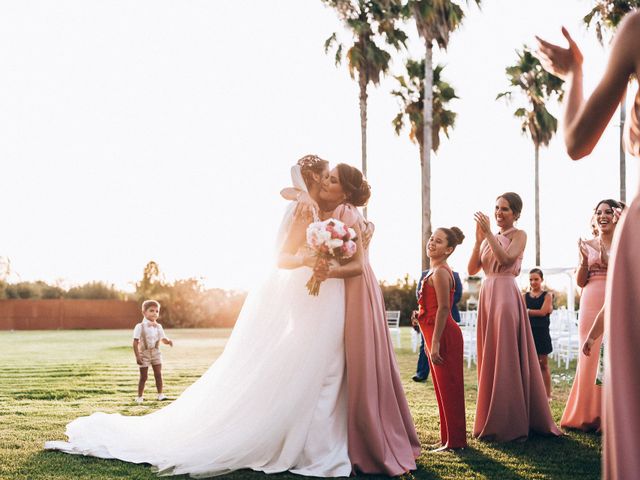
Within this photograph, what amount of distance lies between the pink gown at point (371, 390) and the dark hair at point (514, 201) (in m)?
1.89

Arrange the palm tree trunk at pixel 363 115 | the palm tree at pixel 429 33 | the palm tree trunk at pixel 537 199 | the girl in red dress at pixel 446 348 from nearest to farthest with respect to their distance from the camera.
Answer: the girl in red dress at pixel 446 348 → the palm tree at pixel 429 33 → the palm tree trunk at pixel 363 115 → the palm tree trunk at pixel 537 199

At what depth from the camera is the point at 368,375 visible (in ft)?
18.2

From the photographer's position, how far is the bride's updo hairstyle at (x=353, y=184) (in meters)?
5.81

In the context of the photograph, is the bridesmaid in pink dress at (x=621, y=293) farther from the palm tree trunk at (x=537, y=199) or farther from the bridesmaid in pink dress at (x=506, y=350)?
the palm tree trunk at (x=537, y=199)

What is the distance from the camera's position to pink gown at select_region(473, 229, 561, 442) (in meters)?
6.89

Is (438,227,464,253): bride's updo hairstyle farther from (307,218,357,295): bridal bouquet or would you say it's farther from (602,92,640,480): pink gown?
(602,92,640,480): pink gown

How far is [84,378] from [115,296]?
31.6 metres

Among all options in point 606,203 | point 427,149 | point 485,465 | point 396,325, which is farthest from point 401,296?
point 485,465

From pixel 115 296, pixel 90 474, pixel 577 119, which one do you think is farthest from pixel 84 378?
pixel 115 296

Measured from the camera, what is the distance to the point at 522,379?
6977 mm

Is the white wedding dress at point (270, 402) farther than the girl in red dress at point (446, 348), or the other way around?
the girl in red dress at point (446, 348)

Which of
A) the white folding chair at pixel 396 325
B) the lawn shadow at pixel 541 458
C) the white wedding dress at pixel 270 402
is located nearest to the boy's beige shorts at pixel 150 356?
the white wedding dress at pixel 270 402

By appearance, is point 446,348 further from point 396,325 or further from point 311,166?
point 396,325

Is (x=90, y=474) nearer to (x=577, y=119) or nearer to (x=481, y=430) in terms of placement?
(x=481, y=430)
